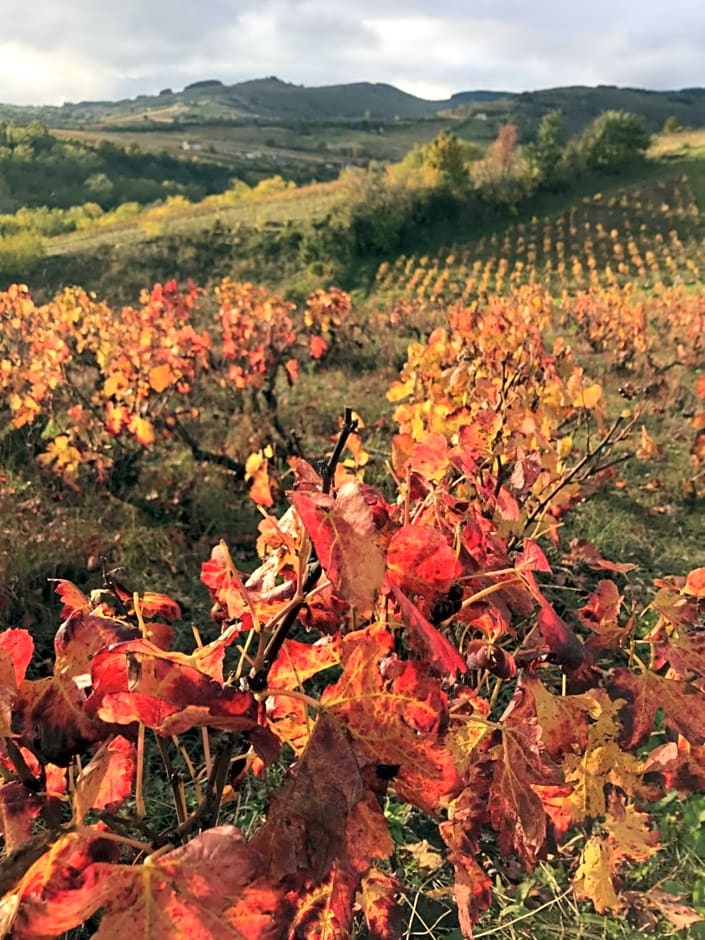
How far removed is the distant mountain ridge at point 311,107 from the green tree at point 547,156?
2727 inches

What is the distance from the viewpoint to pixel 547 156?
28.4 meters

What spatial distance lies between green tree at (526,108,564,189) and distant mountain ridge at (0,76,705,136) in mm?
69264

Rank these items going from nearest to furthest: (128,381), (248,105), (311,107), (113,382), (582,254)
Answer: (113,382), (128,381), (582,254), (248,105), (311,107)

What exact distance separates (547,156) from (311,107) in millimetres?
177614

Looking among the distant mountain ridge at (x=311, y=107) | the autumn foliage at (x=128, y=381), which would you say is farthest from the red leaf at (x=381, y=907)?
the distant mountain ridge at (x=311, y=107)

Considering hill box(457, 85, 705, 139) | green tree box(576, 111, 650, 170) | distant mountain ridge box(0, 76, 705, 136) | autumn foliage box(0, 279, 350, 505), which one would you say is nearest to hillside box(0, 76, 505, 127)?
distant mountain ridge box(0, 76, 705, 136)

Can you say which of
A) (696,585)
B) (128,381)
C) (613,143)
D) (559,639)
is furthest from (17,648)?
(613,143)

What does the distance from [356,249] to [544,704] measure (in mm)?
23652

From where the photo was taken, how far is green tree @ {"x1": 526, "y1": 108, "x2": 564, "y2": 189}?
28.0m

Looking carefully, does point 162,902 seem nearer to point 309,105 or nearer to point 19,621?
point 19,621

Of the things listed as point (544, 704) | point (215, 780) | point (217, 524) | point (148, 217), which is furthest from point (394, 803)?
point (148, 217)

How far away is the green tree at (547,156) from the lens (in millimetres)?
28000

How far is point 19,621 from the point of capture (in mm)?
3158

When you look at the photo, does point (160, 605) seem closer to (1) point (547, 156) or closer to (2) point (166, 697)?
(2) point (166, 697)
